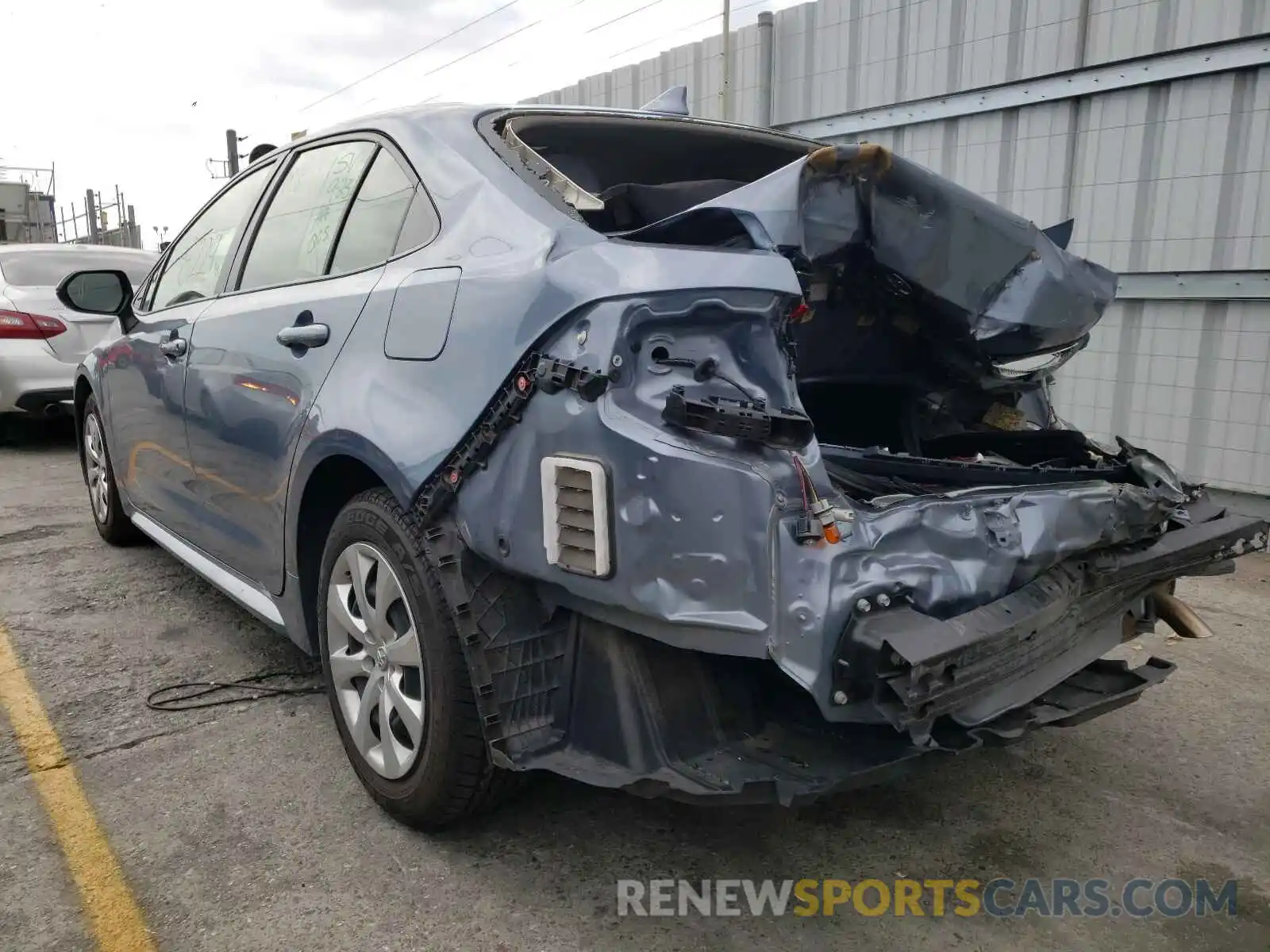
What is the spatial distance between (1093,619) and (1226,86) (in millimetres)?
4692

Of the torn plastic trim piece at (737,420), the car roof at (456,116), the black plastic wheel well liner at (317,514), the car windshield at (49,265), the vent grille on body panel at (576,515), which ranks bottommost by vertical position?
the black plastic wheel well liner at (317,514)

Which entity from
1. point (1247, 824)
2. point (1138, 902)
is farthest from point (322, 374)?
point (1247, 824)

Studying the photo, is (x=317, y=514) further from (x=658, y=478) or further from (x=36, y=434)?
(x=36, y=434)

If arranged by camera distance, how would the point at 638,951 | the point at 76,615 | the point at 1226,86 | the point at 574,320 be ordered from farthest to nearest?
1. the point at 1226,86
2. the point at 76,615
3. the point at 638,951
4. the point at 574,320

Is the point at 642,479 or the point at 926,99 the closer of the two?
the point at 642,479

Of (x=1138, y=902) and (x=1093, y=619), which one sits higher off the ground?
(x=1093, y=619)

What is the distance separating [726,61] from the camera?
8289 mm

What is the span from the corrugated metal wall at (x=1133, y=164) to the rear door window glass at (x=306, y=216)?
200 inches

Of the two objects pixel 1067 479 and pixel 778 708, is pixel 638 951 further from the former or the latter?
pixel 1067 479

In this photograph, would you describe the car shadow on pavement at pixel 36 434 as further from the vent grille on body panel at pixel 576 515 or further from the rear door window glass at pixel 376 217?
the vent grille on body panel at pixel 576 515

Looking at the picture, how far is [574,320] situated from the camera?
1.94m

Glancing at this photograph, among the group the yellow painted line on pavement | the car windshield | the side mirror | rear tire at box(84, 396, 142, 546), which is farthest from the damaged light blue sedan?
the car windshield

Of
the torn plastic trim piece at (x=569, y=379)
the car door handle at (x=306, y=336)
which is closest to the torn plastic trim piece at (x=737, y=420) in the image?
the torn plastic trim piece at (x=569, y=379)

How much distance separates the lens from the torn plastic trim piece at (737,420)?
179cm
